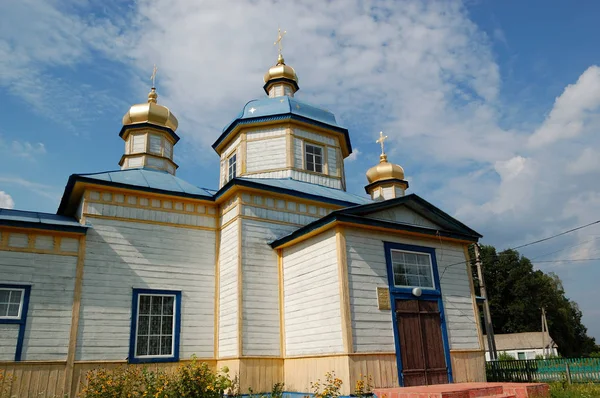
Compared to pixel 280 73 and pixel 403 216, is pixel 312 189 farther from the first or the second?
pixel 280 73

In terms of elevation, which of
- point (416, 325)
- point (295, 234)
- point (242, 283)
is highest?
point (295, 234)

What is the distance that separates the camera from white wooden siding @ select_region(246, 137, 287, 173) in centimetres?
1616

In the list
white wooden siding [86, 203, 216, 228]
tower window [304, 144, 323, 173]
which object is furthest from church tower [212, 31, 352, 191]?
white wooden siding [86, 203, 216, 228]

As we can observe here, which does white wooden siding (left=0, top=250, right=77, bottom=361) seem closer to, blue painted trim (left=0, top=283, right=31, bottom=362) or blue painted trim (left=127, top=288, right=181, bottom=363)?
blue painted trim (left=0, top=283, right=31, bottom=362)

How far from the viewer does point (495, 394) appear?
9.66 m

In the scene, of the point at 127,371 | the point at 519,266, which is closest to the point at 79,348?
the point at 127,371

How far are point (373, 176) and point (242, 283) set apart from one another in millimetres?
14364

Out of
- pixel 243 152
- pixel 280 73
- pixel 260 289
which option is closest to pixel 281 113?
pixel 243 152

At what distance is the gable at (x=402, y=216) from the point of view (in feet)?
40.2

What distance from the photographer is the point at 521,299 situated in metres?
46.4

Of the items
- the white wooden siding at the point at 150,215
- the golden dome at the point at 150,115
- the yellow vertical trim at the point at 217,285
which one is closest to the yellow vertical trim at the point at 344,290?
the yellow vertical trim at the point at 217,285

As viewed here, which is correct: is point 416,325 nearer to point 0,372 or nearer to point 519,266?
point 0,372

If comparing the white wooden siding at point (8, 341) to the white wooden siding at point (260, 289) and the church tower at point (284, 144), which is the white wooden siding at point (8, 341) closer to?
the white wooden siding at point (260, 289)

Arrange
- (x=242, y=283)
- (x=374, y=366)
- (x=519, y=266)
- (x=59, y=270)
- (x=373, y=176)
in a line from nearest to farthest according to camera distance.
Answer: (x=374, y=366)
(x=59, y=270)
(x=242, y=283)
(x=373, y=176)
(x=519, y=266)
